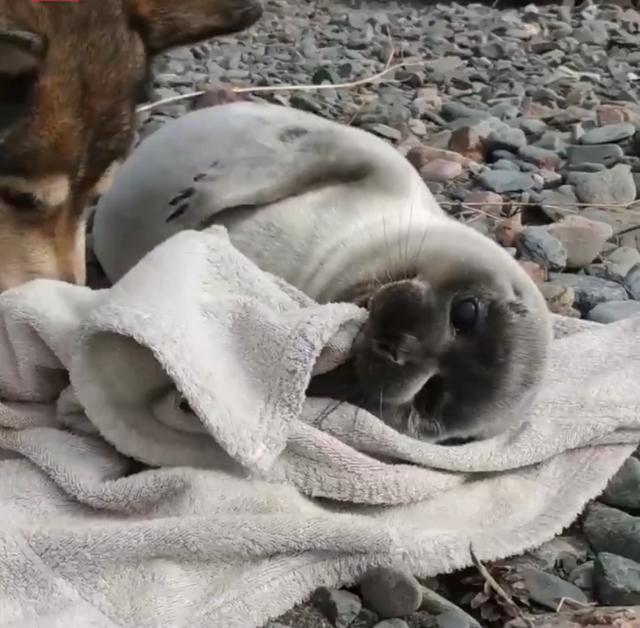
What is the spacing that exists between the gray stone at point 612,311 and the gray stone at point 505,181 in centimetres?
80

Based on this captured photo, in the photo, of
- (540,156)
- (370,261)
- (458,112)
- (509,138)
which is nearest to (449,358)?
(370,261)

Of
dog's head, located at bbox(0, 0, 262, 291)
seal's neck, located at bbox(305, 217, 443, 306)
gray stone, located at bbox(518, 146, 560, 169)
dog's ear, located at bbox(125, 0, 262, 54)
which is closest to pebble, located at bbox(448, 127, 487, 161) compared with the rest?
gray stone, located at bbox(518, 146, 560, 169)

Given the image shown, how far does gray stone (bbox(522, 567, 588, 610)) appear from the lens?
1.41m

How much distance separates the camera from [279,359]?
54.8 inches

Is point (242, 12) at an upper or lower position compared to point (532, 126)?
upper

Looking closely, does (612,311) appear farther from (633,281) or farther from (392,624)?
(392,624)

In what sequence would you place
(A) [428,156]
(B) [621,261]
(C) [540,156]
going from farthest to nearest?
1. (C) [540,156]
2. (A) [428,156]
3. (B) [621,261]

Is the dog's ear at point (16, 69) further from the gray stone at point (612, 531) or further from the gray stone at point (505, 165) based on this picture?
the gray stone at point (505, 165)

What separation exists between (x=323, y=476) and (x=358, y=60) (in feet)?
11.2

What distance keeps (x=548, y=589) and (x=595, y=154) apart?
2.20 metres

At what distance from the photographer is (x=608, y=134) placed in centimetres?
352

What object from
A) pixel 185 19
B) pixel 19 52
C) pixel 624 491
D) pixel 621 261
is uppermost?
pixel 19 52

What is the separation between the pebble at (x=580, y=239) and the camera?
2.59 m

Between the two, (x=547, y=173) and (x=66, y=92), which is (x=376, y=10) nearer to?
(x=547, y=173)
